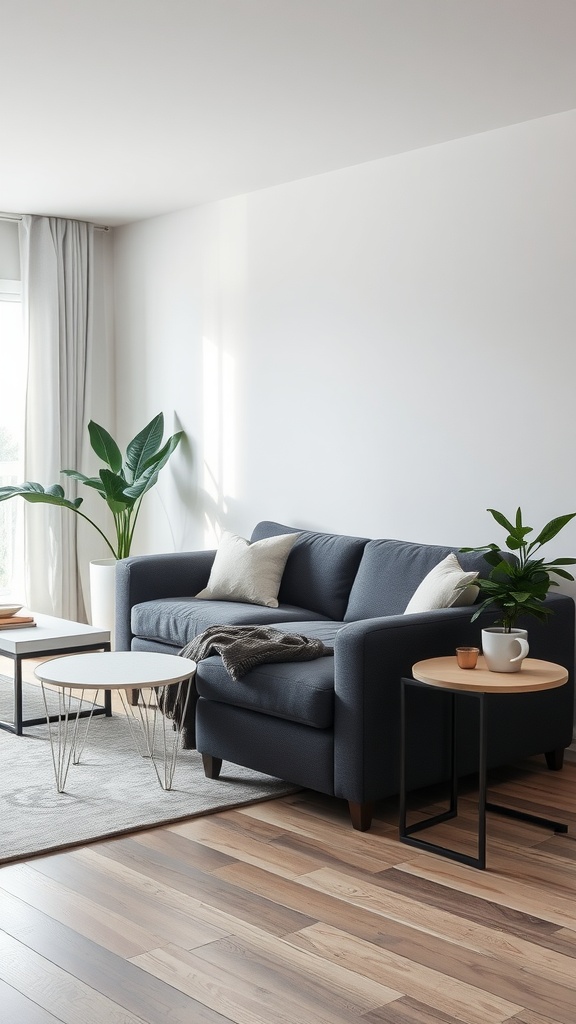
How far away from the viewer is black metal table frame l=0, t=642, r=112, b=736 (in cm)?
453

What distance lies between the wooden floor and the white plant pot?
2.69 metres

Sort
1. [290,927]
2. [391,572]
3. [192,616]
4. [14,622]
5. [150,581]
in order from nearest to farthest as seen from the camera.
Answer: [290,927] < [391,572] < [192,616] < [14,622] < [150,581]

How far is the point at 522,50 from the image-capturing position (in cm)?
354

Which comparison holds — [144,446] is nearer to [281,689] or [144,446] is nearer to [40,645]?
[40,645]

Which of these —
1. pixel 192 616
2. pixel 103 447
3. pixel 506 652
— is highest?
pixel 103 447

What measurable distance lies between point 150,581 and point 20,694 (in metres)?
0.91

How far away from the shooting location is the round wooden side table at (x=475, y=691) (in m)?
3.14

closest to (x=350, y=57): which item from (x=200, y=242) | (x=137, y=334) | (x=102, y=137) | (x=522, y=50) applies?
(x=522, y=50)

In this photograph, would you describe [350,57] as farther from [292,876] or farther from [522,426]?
[292,876]

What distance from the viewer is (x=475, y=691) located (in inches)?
124

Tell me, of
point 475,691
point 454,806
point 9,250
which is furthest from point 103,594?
point 475,691

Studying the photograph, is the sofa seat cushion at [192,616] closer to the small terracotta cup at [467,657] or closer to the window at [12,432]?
the small terracotta cup at [467,657]

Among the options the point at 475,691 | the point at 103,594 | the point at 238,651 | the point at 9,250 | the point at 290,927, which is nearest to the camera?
the point at 290,927

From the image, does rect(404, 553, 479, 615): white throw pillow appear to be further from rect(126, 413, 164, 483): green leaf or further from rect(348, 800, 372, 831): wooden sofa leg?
rect(126, 413, 164, 483): green leaf
